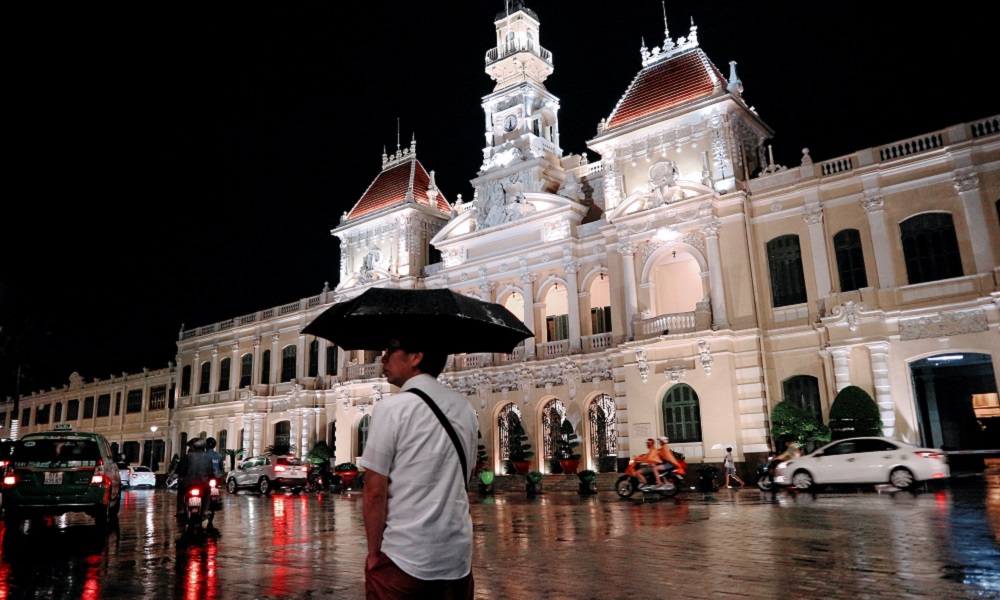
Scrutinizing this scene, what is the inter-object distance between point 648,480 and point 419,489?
16.9 m

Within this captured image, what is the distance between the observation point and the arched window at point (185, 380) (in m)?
50.4

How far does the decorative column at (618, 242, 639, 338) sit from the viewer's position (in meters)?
26.3

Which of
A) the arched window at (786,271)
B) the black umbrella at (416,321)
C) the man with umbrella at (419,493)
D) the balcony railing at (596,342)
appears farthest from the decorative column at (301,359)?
the man with umbrella at (419,493)

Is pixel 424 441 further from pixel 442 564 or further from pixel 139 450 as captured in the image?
pixel 139 450

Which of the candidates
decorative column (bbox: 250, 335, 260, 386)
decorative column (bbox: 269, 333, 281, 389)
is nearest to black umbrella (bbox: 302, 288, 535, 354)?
decorative column (bbox: 269, 333, 281, 389)

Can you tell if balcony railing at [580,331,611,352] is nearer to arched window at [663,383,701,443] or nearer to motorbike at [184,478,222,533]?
arched window at [663,383,701,443]

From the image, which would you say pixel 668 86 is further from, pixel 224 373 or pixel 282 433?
pixel 224 373

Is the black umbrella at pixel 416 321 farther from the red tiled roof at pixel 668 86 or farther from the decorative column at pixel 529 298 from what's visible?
the decorative column at pixel 529 298

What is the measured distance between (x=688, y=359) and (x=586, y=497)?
688cm

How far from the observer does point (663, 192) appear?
26.3 m

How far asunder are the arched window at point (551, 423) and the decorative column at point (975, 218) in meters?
15.0

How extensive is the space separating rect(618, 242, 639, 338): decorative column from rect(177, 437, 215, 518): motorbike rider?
16.8 metres

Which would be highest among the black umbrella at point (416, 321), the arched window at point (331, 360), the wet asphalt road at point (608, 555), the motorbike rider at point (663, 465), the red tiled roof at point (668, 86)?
the red tiled roof at point (668, 86)

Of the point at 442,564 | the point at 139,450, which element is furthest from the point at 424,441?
the point at 139,450
